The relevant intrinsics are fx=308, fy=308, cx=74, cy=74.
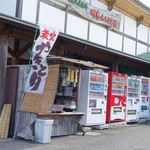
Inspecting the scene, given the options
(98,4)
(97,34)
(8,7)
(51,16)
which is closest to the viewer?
(8,7)

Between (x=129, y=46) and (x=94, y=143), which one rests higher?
(x=129, y=46)

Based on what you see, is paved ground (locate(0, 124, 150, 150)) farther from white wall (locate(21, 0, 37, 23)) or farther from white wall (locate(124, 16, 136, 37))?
white wall (locate(124, 16, 136, 37))

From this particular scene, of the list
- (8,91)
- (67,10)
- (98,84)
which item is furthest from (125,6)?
(8,91)

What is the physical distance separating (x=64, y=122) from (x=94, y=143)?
1286 mm

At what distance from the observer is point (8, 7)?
953 cm

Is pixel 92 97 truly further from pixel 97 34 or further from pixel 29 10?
pixel 29 10

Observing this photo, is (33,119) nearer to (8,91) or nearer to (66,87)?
(8,91)

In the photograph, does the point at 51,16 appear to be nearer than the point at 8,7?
No

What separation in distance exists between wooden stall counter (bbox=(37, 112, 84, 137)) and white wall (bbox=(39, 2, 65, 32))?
3.16 meters

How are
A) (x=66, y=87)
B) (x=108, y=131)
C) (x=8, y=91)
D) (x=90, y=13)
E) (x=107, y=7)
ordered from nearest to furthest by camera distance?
(x=8, y=91)
(x=66, y=87)
(x=108, y=131)
(x=90, y=13)
(x=107, y=7)

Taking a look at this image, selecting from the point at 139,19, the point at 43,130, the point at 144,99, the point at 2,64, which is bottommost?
the point at 43,130

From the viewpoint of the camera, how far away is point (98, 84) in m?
11.4

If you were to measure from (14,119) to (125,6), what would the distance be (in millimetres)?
9144

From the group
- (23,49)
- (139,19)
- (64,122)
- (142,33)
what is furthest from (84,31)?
(142,33)
